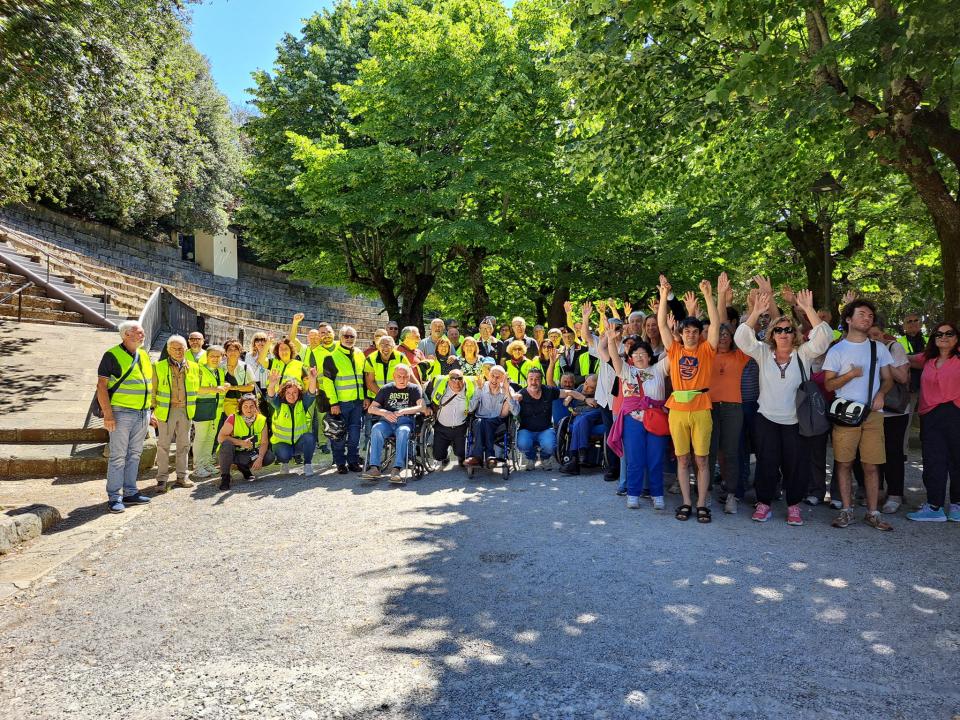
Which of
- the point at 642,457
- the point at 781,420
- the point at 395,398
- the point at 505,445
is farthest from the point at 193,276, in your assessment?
the point at 781,420

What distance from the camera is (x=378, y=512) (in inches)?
246

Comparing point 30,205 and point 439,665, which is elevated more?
point 30,205

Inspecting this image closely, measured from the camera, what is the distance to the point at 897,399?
5.96 meters

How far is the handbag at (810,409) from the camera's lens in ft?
18.8

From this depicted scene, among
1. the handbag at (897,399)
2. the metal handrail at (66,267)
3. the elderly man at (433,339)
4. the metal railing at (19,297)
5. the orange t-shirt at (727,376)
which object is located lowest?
the handbag at (897,399)

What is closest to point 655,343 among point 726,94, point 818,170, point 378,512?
point 726,94

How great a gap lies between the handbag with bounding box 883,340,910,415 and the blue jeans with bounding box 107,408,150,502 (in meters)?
7.39

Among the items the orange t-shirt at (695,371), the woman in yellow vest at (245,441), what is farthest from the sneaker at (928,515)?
the woman in yellow vest at (245,441)

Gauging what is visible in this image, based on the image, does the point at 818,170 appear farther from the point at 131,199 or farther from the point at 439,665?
the point at 131,199

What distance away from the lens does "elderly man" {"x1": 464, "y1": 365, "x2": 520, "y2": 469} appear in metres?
8.05

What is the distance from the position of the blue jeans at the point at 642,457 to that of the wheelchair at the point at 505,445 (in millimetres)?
1979

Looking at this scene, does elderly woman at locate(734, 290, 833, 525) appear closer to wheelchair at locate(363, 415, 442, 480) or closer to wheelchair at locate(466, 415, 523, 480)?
wheelchair at locate(466, 415, 523, 480)

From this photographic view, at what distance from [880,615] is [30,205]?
31.9 m

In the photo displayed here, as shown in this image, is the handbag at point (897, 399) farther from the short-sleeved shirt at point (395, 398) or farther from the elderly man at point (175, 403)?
the elderly man at point (175, 403)
